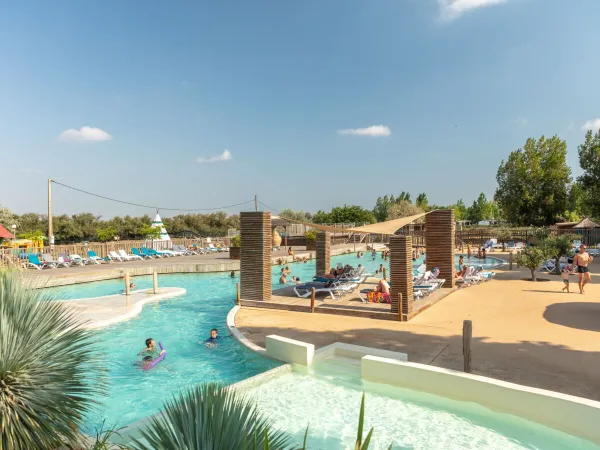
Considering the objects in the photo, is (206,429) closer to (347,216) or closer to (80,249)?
(80,249)

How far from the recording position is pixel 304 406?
5.60 meters

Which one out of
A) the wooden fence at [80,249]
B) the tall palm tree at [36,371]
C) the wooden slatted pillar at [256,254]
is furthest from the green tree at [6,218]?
the tall palm tree at [36,371]

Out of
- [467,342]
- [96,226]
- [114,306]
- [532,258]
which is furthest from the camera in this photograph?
[96,226]

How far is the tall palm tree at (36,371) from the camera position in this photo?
2.90 metres

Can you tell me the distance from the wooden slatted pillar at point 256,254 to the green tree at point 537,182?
39816mm

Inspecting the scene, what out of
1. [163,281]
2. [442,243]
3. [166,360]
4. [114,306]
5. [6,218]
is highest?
[6,218]

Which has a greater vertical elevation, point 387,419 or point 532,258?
point 532,258

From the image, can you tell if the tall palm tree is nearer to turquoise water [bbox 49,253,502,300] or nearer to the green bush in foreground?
the green bush in foreground

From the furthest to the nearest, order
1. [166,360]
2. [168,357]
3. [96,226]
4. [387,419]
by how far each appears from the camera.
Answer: [96,226] → [168,357] → [166,360] → [387,419]

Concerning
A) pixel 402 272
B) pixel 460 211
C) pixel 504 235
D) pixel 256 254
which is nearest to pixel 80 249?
pixel 256 254

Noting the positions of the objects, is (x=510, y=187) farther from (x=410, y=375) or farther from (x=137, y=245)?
(x=410, y=375)

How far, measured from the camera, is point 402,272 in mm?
9922

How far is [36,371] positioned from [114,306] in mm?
10257

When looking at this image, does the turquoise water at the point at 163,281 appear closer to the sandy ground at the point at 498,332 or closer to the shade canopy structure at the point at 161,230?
the sandy ground at the point at 498,332
